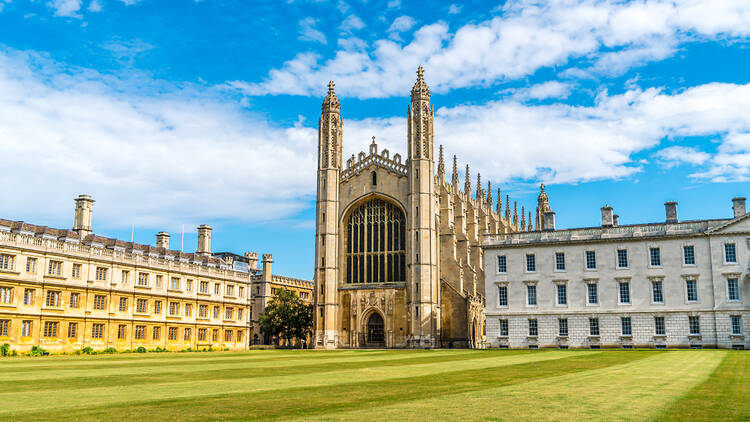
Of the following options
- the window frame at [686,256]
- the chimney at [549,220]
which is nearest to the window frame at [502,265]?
the chimney at [549,220]

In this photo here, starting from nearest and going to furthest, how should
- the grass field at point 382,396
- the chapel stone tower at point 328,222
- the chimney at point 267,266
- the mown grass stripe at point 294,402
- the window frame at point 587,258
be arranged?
the mown grass stripe at point 294,402
the grass field at point 382,396
the window frame at point 587,258
the chapel stone tower at point 328,222
the chimney at point 267,266

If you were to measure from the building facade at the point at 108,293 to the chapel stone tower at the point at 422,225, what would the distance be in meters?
17.8

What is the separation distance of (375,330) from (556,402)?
5436 cm

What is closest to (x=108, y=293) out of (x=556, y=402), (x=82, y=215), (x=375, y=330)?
(x=82, y=215)

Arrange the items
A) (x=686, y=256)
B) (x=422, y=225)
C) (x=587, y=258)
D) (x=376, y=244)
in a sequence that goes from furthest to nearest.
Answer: (x=376, y=244), (x=422, y=225), (x=587, y=258), (x=686, y=256)

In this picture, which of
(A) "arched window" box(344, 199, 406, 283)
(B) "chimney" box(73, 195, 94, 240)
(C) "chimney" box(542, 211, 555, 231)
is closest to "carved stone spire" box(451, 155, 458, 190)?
(A) "arched window" box(344, 199, 406, 283)

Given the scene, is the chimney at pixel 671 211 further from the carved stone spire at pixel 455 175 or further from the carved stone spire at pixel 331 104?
the carved stone spire at pixel 331 104

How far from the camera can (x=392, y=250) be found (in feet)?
219

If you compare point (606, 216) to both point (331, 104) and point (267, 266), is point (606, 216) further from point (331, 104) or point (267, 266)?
point (267, 266)

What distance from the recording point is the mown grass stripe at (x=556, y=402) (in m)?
10.8

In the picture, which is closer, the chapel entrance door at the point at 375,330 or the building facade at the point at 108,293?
the building facade at the point at 108,293

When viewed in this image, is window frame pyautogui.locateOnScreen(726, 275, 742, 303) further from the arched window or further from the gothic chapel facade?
the arched window

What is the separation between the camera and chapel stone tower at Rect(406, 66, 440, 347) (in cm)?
6234

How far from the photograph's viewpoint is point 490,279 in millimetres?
55625
